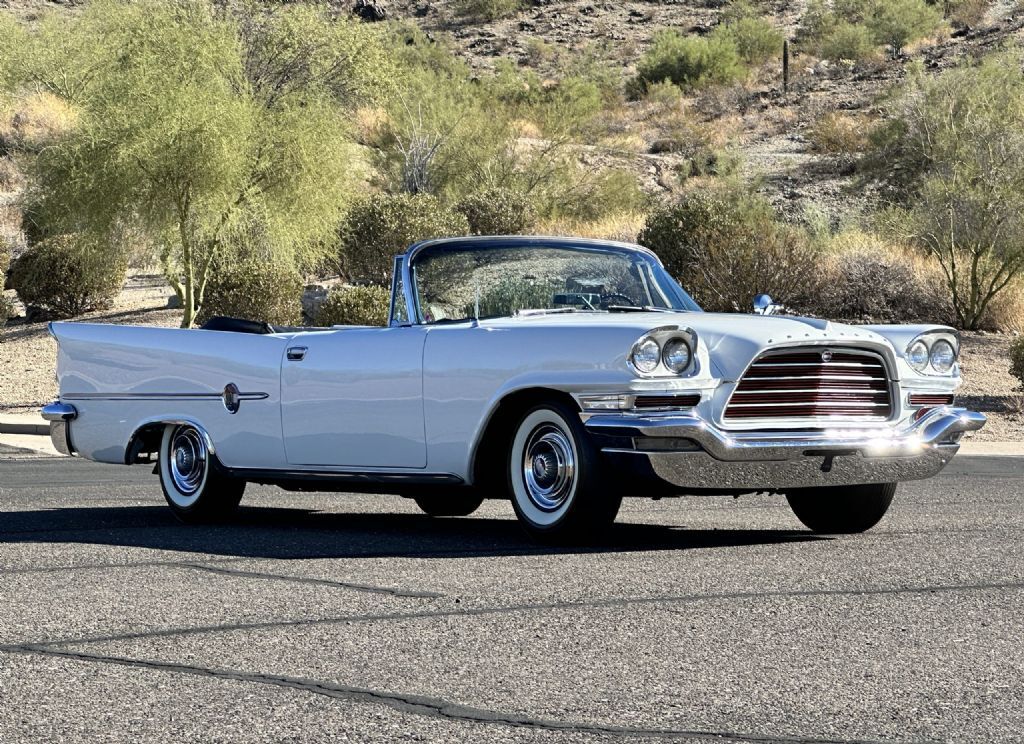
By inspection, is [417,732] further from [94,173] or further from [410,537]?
[94,173]

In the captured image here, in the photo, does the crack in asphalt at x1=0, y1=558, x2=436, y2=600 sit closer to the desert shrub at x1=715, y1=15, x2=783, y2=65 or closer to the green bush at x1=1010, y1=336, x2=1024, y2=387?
the green bush at x1=1010, y1=336, x2=1024, y2=387

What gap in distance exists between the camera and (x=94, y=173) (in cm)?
2852

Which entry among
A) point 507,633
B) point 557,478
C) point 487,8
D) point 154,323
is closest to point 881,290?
point 154,323

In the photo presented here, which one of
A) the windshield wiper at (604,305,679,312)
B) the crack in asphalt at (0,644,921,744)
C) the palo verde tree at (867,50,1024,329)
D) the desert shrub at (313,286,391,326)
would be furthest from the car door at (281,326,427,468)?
the palo verde tree at (867,50,1024,329)

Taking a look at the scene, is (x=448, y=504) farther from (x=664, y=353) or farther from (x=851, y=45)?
(x=851, y=45)

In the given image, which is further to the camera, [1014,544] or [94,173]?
[94,173]

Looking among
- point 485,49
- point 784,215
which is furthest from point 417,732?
point 485,49

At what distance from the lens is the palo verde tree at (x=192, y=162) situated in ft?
91.7

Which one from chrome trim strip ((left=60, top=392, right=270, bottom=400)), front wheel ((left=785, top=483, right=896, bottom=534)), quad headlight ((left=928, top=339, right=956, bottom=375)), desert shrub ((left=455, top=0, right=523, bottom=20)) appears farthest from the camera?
desert shrub ((left=455, top=0, right=523, bottom=20))

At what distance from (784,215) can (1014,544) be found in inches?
1377

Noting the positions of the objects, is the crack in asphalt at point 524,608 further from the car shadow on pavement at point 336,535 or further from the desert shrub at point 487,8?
the desert shrub at point 487,8

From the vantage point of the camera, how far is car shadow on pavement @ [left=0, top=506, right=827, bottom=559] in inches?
348

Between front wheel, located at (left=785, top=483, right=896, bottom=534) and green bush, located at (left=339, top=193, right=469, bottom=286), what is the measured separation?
2290 cm

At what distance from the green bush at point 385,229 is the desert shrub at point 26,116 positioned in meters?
15.6
